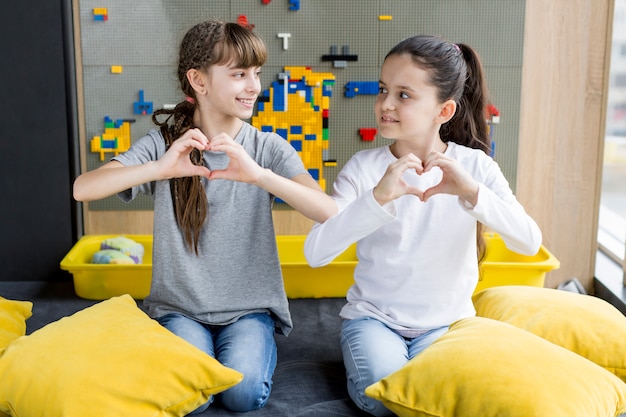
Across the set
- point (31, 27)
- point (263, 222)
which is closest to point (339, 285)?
point (263, 222)

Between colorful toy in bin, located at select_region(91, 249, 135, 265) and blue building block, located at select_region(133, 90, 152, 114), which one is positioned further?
blue building block, located at select_region(133, 90, 152, 114)

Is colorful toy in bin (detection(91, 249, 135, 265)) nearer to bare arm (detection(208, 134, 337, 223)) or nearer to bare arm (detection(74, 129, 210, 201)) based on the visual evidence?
bare arm (detection(74, 129, 210, 201))

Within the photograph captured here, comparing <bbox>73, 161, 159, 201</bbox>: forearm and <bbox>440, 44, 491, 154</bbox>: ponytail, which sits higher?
<bbox>440, 44, 491, 154</bbox>: ponytail

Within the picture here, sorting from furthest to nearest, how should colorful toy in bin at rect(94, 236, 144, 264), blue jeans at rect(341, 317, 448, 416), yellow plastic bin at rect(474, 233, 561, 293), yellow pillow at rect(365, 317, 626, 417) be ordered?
colorful toy in bin at rect(94, 236, 144, 264) → yellow plastic bin at rect(474, 233, 561, 293) → blue jeans at rect(341, 317, 448, 416) → yellow pillow at rect(365, 317, 626, 417)

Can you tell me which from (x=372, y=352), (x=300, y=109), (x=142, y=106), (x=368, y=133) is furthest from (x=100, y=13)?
(x=372, y=352)

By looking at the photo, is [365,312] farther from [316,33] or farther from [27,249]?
[27,249]

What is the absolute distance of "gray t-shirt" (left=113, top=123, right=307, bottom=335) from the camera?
6.17 ft

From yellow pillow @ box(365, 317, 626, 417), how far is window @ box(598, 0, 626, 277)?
1242 mm

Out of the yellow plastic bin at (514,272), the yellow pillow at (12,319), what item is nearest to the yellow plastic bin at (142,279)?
the yellow pillow at (12,319)

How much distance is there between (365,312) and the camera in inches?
71.6

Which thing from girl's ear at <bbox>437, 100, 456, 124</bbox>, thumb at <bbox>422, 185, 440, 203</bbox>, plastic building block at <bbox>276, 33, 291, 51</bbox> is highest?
plastic building block at <bbox>276, 33, 291, 51</bbox>

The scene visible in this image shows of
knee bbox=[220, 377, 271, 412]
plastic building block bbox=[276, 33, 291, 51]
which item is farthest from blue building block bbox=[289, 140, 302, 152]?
knee bbox=[220, 377, 271, 412]

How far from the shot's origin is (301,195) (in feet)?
5.75

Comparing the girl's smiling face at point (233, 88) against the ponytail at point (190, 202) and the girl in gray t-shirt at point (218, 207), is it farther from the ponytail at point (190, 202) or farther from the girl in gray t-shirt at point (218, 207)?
the ponytail at point (190, 202)
